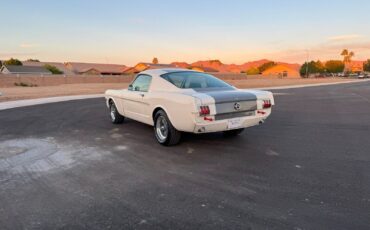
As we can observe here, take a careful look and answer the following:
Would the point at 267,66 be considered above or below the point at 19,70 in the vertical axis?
Result: above

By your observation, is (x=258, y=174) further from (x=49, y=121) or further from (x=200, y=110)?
(x=49, y=121)

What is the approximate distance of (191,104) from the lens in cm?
561

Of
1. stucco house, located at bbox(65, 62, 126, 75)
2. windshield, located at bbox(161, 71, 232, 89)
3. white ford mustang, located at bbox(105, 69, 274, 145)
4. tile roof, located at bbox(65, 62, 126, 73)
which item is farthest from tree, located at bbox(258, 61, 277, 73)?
white ford mustang, located at bbox(105, 69, 274, 145)

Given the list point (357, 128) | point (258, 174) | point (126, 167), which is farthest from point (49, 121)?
point (357, 128)

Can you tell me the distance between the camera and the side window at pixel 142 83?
7274mm

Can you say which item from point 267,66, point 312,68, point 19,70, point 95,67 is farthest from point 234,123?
point 267,66

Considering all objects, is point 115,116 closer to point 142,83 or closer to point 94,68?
point 142,83

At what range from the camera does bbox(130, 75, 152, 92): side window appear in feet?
23.9

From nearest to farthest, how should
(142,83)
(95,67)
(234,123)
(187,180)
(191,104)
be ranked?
(187,180)
(191,104)
(234,123)
(142,83)
(95,67)

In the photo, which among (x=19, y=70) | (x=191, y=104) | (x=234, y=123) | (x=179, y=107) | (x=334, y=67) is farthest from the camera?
(x=334, y=67)

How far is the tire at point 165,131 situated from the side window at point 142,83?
0.87m

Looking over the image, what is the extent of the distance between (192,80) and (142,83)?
4.54 ft

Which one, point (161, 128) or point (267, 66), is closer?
point (161, 128)

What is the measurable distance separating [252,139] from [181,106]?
2.13 metres
